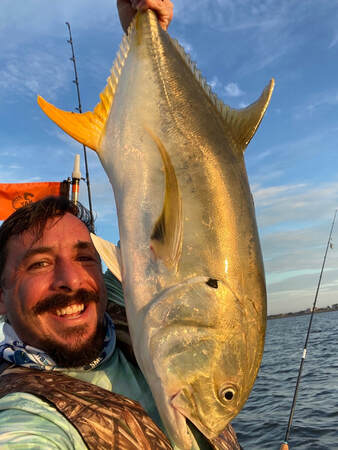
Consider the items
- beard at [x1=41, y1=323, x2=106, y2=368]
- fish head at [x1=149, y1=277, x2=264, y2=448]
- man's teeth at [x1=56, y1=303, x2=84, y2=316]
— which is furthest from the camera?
man's teeth at [x1=56, y1=303, x2=84, y2=316]

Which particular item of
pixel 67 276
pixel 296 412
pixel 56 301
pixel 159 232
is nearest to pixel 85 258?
pixel 67 276

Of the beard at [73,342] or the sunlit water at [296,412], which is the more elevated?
the beard at [73,342]

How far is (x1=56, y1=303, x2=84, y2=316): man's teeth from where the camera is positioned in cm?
221

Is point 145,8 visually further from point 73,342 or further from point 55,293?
point 73,342

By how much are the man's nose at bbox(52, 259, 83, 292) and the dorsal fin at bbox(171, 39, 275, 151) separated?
115 cm

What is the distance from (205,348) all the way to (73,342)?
0.72m

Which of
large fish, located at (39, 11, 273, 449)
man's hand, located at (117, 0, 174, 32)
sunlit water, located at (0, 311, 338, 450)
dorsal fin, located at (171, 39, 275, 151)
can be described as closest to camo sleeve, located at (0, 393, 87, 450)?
large fish, located at (39, 11, 273, 449)

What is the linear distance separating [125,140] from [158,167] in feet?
0.86

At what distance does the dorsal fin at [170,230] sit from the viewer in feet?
6.51

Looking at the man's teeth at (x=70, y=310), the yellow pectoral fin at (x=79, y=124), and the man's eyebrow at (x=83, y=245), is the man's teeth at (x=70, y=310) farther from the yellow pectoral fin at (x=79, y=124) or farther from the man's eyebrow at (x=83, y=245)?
the yellow pectoral fin at (x=79, y=124)

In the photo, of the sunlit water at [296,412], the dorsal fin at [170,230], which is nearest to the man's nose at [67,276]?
the dorsal fin at [170,230]

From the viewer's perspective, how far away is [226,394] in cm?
192

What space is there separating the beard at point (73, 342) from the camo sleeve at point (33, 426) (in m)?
0.48

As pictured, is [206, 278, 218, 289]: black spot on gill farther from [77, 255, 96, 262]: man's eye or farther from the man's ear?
the man's ear
